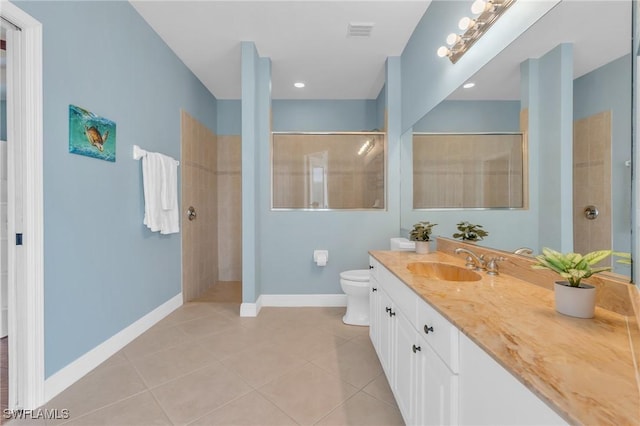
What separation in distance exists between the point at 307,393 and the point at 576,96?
6.10 feet

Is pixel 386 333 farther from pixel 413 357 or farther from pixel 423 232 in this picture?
pixel 423 232

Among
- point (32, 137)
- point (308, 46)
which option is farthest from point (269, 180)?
point (32, 137)

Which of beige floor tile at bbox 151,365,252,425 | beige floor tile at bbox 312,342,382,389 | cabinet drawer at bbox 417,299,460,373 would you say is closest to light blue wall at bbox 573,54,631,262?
cabinet drawer at bbox 417,299,460,373

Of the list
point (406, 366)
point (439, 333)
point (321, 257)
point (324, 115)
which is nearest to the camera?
point (439, 333)

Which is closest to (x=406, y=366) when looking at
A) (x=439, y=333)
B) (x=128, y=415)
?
(x=439, y=333)

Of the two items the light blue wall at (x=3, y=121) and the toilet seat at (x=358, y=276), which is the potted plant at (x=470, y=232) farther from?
the light blue wall at (x=3, y=121)

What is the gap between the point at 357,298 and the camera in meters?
2.61

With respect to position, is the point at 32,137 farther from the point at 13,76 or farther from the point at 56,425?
the point at 56,425

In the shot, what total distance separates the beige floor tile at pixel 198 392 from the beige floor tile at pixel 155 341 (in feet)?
1.76

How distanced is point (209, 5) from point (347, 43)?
129 centimetres

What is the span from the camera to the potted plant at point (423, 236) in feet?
6.97

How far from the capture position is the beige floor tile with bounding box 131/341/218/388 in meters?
1.78

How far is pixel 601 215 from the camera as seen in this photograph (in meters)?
0.95

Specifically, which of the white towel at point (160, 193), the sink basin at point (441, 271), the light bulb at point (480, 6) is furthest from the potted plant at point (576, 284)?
the white towel at point (160, 193)
